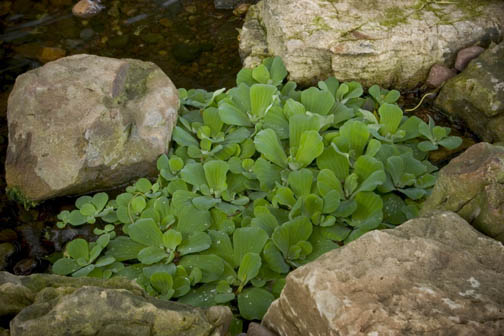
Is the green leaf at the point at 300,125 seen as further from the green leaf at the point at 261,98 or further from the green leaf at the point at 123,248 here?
the green leaf at the point at 123,248

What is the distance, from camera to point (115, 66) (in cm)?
271

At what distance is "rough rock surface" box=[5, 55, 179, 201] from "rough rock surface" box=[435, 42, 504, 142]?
152 cm

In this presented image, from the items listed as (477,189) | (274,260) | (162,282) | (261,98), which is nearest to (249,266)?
(274,260)

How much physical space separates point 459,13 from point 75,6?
8.77ft

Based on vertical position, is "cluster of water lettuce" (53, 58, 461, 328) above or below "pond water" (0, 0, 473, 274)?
below

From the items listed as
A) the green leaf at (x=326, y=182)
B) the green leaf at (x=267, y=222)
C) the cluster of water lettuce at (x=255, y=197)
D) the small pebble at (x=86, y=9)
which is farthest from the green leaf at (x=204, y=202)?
the small pebble at (x=86, y=9)

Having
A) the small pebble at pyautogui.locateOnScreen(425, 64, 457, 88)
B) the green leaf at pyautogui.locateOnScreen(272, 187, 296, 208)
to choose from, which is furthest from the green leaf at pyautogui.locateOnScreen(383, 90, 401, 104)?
the green leaf at pyautogui.locateOnScreen(272, 187, 296, 208)

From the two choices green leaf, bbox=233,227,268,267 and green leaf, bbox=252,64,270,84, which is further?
green leaf, bbox=252,64,270,84

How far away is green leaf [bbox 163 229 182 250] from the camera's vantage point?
2088mm

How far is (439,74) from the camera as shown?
293 centimetres

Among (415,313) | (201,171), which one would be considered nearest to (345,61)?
(201,171)

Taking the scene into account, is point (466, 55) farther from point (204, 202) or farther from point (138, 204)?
point (138, 204)

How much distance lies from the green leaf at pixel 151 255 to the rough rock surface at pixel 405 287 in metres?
0.72

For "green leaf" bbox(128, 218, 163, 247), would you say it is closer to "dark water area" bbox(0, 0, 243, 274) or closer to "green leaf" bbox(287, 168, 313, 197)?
"green leaf" bbox(287, 168, 313, 197)
